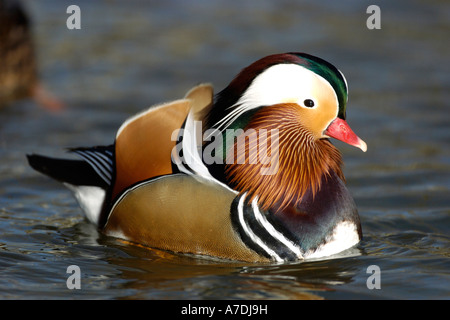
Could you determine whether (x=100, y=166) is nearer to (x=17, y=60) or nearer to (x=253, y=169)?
(x=253, y=169)

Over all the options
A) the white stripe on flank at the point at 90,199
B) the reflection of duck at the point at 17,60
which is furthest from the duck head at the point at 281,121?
the reflection of duck at the point at 17,60

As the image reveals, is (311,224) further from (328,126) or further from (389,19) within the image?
(389,19)

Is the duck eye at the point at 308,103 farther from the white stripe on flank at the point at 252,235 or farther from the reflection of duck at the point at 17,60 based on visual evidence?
the reflection of duck at the point at 17,60

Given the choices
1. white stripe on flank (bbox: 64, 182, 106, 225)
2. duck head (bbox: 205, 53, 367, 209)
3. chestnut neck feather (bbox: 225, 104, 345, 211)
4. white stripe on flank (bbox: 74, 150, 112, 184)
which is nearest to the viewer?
duck head (bbox: 205, 53, 367, 209)

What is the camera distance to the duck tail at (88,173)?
596cm

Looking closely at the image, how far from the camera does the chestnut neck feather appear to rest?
540cm

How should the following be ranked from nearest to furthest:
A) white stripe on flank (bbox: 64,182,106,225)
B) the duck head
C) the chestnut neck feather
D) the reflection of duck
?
the duck head
the chestnut neck feather
white stripe on flank (bbox: 64,182,106,225)
the reflection of duck

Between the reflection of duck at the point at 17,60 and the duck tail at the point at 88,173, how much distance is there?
10.9 ft

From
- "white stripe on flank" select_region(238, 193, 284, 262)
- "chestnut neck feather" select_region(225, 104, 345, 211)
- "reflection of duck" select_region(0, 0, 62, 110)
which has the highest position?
"reflection of duck" select_region(0, 0, 62, 110)

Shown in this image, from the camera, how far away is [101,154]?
5984mm

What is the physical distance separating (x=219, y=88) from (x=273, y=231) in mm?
4842

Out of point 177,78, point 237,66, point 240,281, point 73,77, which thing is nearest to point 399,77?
point 237,66

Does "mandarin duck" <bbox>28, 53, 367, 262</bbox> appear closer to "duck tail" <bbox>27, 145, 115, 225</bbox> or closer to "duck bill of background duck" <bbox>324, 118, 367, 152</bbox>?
"duck bill of background duck" <bbox>324, 118, 367, 152</bbox>

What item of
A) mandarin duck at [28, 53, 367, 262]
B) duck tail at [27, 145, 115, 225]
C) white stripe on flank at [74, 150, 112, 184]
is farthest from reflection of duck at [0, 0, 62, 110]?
mandarin duck at [28, 53, 367, 262]
